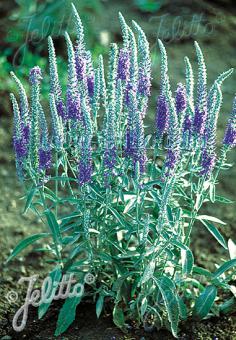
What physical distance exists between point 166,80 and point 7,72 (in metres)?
3.82

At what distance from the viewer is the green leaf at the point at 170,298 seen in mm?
3059

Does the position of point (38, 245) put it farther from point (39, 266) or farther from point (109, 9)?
point (109, 9)

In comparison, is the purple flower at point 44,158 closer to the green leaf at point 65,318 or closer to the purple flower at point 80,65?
the purple flower at point 80,65

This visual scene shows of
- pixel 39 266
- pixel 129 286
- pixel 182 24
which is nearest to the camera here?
pixel 129 286

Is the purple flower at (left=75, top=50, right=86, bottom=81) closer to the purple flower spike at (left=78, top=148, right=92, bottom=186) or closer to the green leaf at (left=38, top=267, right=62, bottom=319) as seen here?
→ the purple flower spike at (left=78, top=148, right=92, bottom=186)

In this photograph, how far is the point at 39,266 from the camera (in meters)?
4.27

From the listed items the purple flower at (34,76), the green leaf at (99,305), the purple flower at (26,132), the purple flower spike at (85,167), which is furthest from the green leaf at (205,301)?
the purple flower at (34,76)

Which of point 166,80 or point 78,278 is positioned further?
point 78,278

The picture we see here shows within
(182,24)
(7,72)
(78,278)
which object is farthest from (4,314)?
(182,24)

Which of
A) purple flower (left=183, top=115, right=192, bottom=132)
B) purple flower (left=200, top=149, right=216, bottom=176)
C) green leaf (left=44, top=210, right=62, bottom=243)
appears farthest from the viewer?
green leaf (left=44, top=210, right=62, bottom=243)

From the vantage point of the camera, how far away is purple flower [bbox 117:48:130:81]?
2.94m

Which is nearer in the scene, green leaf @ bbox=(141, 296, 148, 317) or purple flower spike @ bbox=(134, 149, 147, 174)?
purple flower spike @ bbox=(134, 149, 147, 174)

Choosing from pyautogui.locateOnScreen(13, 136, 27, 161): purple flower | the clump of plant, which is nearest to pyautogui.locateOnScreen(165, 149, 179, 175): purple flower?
the clump of plant

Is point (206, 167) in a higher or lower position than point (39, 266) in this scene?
higher
